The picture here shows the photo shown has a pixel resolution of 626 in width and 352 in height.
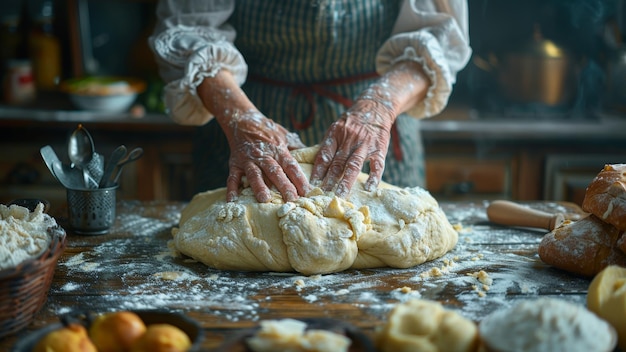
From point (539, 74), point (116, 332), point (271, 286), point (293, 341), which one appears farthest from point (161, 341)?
point (539, 74)

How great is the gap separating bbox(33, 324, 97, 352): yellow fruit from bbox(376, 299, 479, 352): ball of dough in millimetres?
431

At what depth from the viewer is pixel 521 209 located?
5.93 ft

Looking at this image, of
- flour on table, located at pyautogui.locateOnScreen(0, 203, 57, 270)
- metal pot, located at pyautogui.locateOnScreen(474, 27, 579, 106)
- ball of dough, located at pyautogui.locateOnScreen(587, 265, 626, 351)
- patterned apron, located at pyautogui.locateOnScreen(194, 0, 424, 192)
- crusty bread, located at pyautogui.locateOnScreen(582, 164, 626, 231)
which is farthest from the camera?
metal pot, located at pyautogui.locateOnScreen(474, 27, 579, 106)

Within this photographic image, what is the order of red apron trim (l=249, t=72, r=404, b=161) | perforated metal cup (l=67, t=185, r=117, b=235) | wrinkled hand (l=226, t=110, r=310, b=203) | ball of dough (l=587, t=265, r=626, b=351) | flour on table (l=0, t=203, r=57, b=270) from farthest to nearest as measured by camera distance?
red apron trim (l=249, t=72, r=404, b=161), perforated metal cup (l=67, t=185, r=117, b=235), wrinkled hand (l=226, t=110, r=310, b=203), flour on table (l=0, t=203, r=57, b=270), ball of dough (l=587, t=265, r=626, b=351)

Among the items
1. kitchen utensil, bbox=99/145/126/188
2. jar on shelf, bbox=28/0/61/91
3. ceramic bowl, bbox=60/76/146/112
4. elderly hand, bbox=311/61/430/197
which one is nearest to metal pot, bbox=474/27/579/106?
elderly hand, bbox=311/61/430/197

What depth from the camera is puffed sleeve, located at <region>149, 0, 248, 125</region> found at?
1.87 metres

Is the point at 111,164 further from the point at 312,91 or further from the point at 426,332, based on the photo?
the point at 426,332

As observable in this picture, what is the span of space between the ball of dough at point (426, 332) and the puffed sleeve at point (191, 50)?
1.07 metres

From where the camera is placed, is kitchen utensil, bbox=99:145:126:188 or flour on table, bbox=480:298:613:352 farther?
kitchen utensil, bbox=99:145:126:188

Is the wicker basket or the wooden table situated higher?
the wicker basket

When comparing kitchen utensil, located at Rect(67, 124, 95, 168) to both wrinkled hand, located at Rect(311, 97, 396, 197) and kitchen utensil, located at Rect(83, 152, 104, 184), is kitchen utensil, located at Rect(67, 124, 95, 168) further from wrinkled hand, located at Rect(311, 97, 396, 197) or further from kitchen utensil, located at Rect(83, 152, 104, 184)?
wrinkled hand, located at Rect(311, 97, 396, 197)

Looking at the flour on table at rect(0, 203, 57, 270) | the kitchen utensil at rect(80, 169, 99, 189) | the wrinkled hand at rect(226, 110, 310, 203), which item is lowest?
the kitchen utensil at rect(80, 169, 99, 189)

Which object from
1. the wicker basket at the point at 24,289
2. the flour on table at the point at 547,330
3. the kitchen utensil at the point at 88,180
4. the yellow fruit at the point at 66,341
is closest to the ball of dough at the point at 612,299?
the flour on table at the point at 547,330

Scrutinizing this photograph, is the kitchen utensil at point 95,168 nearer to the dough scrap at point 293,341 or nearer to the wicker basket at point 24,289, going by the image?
the wicker basket at point 24,289
